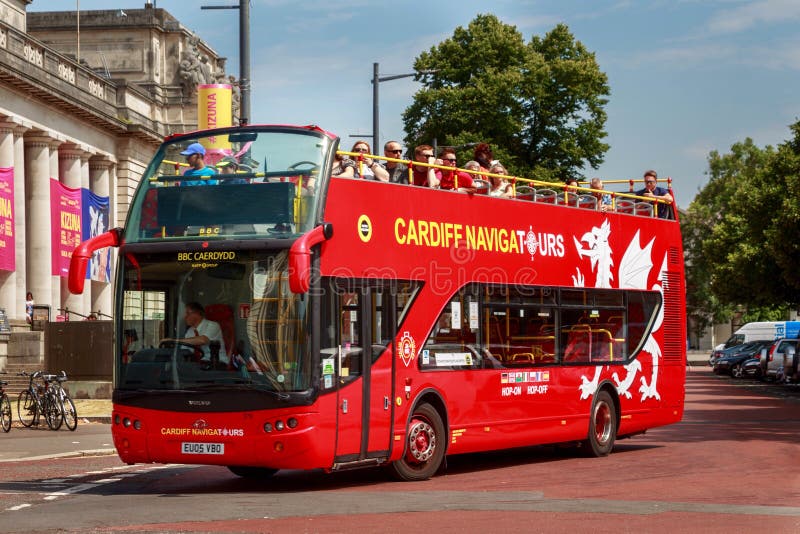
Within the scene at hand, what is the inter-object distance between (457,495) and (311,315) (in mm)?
2323

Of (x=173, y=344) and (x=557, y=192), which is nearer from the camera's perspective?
(x=173, y=344)

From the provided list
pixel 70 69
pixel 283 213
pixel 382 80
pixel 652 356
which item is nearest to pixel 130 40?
pixel 70 69

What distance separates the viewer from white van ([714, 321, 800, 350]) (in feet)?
267

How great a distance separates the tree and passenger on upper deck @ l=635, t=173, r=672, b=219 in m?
40.8

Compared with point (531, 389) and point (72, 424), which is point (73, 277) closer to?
point (531, 389)

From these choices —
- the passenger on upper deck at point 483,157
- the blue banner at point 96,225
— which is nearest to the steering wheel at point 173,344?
the passenger on upper deck at point 483,157

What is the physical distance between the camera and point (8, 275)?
164 ft

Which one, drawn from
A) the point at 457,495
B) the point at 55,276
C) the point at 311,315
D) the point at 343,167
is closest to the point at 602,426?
the point at 457,495

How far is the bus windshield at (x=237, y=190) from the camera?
15.1 m

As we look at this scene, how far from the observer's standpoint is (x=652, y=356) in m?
22.3

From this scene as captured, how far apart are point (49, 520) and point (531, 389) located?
7.84 meters

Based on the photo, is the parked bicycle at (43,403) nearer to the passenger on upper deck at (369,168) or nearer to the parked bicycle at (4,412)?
the parked bicycle at (4,412)

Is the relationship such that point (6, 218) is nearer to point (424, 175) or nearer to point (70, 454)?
point (70, 454)

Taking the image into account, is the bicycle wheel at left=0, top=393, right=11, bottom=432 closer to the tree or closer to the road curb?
the road curb
